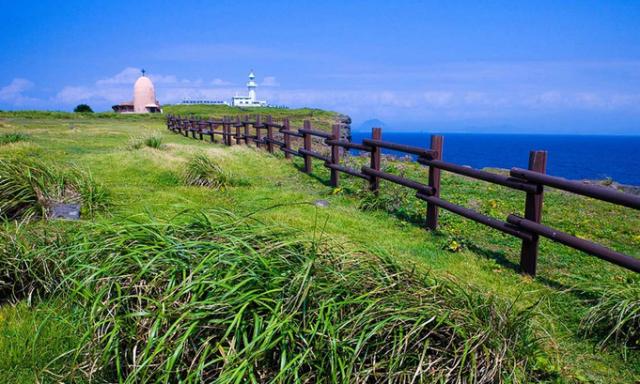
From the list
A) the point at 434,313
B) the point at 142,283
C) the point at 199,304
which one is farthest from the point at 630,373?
the point at 142,283

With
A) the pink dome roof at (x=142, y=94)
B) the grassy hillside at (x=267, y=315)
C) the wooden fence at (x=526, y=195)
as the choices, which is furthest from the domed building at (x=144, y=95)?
the grassy hillside at (x=267, y=315)

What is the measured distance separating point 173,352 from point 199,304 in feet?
0.89

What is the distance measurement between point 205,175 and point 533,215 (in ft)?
21.0

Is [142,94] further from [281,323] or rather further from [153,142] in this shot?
[281,323]

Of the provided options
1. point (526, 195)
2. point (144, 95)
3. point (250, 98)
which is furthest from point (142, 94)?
point (526, 195)

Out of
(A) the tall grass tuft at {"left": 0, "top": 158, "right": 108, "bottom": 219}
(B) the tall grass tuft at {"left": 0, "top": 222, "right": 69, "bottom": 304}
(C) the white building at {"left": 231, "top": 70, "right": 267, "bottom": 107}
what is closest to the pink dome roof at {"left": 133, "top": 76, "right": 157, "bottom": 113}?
(C) the white building at {"left": 231, "top": 70, "right": 267, "bottom": 107}

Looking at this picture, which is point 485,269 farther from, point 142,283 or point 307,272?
point 142,283

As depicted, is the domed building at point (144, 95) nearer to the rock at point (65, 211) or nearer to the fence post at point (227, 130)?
the fence post at point (227, 130)

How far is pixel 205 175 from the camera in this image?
9.95 meters

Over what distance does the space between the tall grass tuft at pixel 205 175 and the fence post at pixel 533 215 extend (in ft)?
19.3

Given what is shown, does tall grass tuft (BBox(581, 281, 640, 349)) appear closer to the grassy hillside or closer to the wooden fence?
the grassy hillside

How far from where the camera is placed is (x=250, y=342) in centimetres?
263

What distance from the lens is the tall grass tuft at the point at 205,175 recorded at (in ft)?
32.2

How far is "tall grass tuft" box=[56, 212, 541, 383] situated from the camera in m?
2.62
